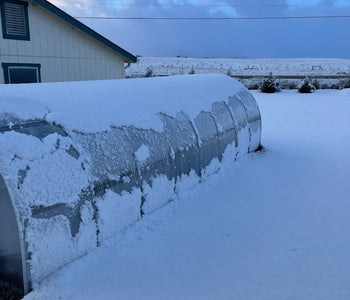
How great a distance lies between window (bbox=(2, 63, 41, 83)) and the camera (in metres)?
9.72

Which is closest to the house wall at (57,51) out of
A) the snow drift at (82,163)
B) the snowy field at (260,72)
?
the snow drift at (82,163)

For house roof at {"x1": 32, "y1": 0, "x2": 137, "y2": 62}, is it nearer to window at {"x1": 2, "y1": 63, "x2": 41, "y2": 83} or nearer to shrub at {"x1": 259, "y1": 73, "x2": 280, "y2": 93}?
window at {"x1": 2, "y1": 63, "x2": 41, "y2": 83}

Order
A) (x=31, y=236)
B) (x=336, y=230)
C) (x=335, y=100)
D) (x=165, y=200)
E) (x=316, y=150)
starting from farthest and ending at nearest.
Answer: (x=335, y=100)
(x=316, y=150)
(x=165, y=200)
(x=336, y=230)
(x=31, y=236)

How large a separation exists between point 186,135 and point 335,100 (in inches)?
632

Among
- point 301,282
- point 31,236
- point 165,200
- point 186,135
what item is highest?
point 186,135

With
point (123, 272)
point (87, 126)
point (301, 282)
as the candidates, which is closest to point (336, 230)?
point (301, 282)

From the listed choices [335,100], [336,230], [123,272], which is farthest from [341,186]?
[335,100]

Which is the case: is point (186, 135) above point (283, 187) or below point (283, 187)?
above

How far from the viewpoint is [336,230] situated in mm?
4656

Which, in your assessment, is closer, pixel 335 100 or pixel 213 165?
pixel 213 165

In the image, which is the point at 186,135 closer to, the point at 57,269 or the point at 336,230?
the point at 336,230

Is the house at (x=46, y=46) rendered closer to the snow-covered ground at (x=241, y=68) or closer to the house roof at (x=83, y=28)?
the house roof at (x=83, y=28)

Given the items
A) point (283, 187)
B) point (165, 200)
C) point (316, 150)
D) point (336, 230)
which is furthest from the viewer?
point (316, 150)

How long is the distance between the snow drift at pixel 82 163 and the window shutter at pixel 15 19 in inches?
219
